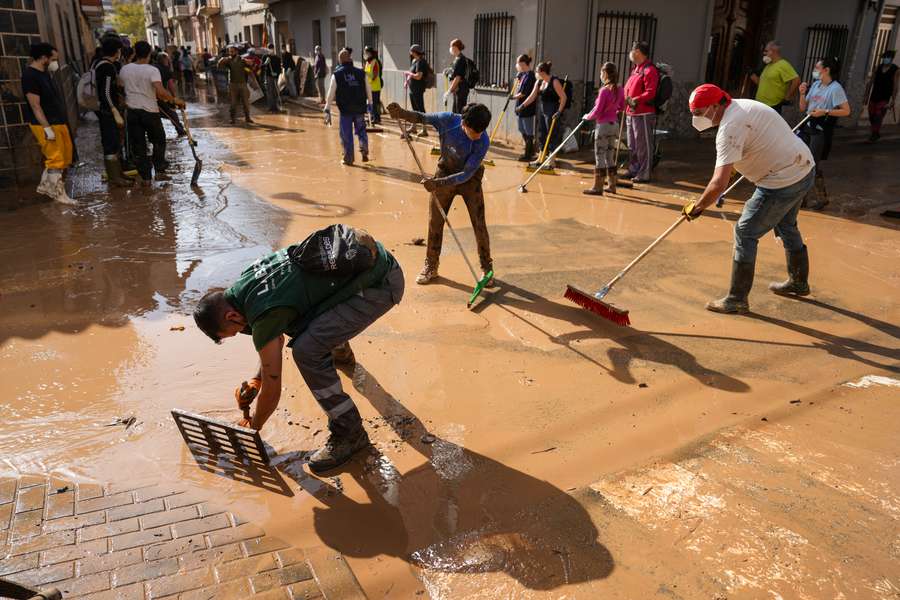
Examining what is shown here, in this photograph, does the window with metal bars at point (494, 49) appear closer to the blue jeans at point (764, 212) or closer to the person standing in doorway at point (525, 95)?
the person standing in doorway at point (525, 95)

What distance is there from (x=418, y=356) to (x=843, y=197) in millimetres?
7309

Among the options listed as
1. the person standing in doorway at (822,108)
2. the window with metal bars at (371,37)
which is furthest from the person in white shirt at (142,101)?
the window with metal bars at (371,37)

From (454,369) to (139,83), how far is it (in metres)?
6.57

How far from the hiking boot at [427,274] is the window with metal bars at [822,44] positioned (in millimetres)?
12671

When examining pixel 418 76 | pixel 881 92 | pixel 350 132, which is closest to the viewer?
pixel 350 132

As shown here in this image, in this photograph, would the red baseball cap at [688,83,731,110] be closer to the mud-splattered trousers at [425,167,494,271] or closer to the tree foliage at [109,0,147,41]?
the mud-splattered trousers at [425,167,494,271]

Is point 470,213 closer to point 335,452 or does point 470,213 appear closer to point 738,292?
point 738,292

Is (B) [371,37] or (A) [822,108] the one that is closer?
(A) [822,108]

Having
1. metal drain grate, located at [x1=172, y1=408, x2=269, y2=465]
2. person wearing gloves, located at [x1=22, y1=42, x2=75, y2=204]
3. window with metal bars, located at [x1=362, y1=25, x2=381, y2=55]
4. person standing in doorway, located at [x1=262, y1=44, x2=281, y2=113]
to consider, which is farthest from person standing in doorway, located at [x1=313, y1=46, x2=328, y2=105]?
metal drain grate, located at [x1=172, y1=408, x2=269, y2=465]

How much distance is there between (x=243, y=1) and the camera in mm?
30094

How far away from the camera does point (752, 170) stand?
4855 millimetres

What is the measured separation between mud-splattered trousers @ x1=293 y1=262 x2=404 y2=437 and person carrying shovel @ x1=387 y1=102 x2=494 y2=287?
2002 mm

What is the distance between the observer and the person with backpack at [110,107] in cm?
816

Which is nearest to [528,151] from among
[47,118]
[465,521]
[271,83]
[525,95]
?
[525,95]
